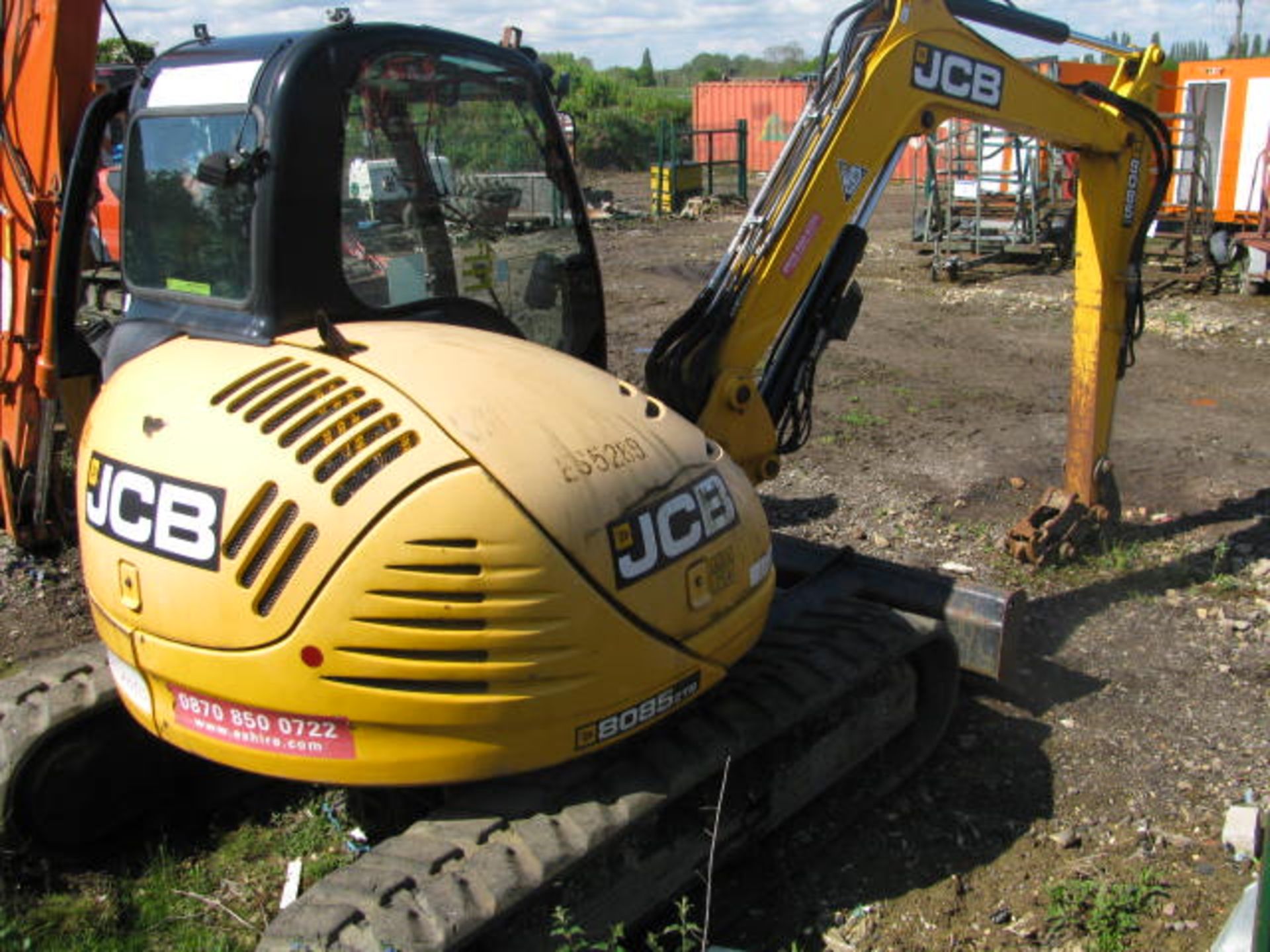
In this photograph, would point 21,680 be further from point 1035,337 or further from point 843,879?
point 1035,337

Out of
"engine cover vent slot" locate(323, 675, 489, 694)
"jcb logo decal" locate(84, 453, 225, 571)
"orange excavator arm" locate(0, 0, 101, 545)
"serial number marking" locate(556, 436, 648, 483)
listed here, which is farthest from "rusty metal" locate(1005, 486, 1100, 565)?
"orange excavator arm" locate(0, 0, 101, 545)

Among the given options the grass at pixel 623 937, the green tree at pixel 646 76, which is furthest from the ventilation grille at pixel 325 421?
the green tree at pixel 646 76

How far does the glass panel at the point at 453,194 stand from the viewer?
3342 millimetres

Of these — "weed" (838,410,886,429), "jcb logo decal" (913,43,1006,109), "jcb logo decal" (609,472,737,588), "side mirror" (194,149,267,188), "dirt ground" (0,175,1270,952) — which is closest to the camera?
"jcb logo decal" (609,472,737,588)

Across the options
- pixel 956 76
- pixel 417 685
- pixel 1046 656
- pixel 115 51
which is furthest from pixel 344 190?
pixel 115 51

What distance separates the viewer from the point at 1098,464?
579cm

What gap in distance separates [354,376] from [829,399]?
6640 millimetres

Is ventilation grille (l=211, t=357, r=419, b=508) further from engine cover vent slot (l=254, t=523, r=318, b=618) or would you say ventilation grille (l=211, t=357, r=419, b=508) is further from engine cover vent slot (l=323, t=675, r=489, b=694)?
engine cover vent slot (l=323, t=675, r=489, b=694)

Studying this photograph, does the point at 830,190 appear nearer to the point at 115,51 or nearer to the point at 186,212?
the point at 186,212

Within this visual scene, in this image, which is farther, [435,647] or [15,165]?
[15,165]

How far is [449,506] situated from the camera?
259cm

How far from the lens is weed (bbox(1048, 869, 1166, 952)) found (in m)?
3.32

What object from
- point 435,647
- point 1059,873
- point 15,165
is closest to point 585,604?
point 435,647

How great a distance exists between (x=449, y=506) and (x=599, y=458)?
41 cm
